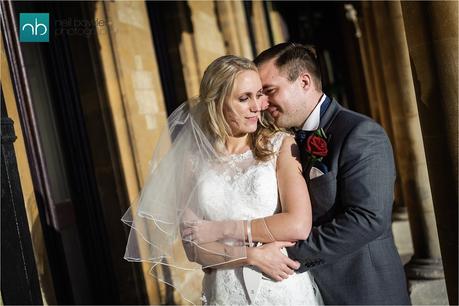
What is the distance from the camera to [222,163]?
7.79ft

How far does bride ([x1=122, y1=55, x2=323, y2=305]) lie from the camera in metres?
2.21

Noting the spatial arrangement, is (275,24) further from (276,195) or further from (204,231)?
(204,231)

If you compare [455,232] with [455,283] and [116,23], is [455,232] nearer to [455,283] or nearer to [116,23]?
[455,283]

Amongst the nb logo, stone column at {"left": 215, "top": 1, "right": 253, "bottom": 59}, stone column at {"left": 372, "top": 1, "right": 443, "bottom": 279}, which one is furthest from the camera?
stone column at {"left": 215, "top": 1, "right": 253, "bottom": 59}

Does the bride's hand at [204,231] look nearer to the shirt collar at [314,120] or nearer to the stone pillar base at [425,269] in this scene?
the shirt collar at [314,120]

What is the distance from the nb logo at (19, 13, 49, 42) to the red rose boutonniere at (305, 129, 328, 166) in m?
2.46

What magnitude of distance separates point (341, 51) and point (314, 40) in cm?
136

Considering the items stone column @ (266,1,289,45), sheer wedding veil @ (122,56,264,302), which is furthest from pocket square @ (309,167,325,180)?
stone column @ (266,1,289,45)

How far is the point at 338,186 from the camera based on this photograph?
2207 mm

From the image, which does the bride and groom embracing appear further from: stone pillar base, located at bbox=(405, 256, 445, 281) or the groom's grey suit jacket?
stone pillar base, located at bbox=(405, 256, 445, 281)

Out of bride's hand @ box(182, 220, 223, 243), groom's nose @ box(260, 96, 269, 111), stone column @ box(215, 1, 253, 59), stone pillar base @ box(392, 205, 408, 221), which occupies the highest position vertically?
stone column @ box(215, 1, 253, 59)

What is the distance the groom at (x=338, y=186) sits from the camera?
2.12m

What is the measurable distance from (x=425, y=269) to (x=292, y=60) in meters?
3.07

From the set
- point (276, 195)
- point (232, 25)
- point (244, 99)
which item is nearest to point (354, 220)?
point (276, 195)
